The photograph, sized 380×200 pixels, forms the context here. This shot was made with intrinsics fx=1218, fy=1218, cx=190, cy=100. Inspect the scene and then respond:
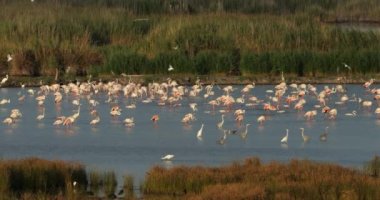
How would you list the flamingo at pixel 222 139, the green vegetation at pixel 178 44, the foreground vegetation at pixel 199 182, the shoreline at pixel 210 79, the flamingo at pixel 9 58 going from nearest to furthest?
the foreground vegetation at pixel 199 182, the flamingo at pixel 222 139, the shoreline at pixel 210 79, the flamingo at pixel 9 58, the green vegetation at pixel 178 44

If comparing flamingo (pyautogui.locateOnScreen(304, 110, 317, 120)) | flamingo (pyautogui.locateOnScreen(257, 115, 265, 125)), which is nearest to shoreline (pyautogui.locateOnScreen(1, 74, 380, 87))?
flamingo (pyautogui.locateOnScreen(304, 110, 317, 120))

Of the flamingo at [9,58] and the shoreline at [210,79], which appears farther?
the flamingo at [9,58]

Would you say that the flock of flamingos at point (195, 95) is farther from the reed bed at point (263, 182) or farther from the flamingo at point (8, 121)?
the reed bed at point (263, 182)

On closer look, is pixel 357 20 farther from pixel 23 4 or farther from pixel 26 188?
pixel 26 188

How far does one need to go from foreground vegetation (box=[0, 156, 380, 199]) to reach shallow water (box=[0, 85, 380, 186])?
1073mm

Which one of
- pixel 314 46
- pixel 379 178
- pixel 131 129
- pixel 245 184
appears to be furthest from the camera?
pixel 314 46

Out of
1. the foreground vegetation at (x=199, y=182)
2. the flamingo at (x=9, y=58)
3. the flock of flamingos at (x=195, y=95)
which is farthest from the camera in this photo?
the flamingo at (x=9, y=58)

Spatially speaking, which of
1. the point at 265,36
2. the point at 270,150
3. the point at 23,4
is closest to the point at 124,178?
the point at 270,150

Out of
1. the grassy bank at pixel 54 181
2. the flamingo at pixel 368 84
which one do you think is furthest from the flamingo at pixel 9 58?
the grassy bank at pixel 54 181

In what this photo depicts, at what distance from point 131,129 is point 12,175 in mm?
7176

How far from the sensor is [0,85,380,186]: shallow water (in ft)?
56.3

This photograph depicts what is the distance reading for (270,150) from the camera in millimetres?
18047

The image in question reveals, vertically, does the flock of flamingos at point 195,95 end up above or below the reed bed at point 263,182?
above

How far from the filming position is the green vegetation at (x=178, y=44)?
31.5 m
